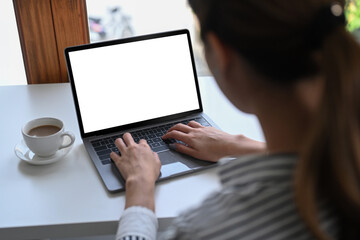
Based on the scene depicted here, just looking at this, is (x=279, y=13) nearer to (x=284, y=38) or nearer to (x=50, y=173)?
(x=284, y=38)

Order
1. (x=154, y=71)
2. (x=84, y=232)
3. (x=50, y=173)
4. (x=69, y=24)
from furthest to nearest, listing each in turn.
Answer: (x=69, y=24)
(x=154, y=71)
(x=50, y=173)
(x=84, y=232)

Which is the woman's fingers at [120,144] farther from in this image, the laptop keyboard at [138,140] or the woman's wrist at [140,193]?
the woman's wrist at [140,193]

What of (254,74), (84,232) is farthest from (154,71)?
(254,74)

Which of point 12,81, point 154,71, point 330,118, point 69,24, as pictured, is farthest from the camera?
point 12,81

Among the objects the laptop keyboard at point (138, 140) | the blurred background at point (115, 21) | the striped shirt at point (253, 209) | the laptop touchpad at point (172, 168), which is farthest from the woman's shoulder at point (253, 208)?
the blurred background at point (115, 21)

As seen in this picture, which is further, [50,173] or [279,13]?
[50,173]

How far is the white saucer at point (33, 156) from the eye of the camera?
40.2 inches

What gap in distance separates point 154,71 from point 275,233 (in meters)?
0.71

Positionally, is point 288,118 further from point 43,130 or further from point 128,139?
point 43,130

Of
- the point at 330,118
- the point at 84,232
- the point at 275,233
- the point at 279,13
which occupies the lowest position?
the point at 84,232

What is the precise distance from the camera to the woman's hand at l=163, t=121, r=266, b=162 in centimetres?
103

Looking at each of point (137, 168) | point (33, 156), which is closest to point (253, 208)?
point (137, 168)

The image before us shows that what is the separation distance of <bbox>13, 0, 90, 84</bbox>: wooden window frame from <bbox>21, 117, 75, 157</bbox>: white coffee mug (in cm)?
42

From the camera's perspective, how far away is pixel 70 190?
952 millimetres
